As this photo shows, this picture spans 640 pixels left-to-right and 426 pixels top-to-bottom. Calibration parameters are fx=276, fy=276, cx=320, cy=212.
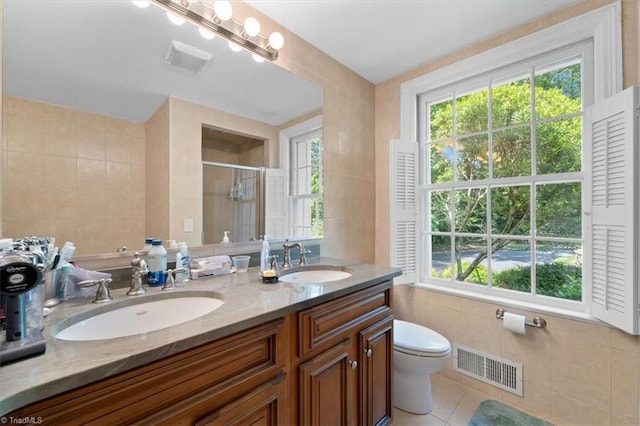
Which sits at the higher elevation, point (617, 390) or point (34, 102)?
point (34, 102)

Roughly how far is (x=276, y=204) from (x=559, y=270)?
1794mm

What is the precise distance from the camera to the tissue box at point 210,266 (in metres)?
1.26

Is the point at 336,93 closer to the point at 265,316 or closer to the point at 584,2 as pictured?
the point at 584,2

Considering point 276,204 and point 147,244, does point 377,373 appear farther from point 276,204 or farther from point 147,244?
point 147,244

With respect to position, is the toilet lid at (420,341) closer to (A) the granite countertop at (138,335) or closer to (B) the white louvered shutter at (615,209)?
(A) the granite countertop at (138,335)

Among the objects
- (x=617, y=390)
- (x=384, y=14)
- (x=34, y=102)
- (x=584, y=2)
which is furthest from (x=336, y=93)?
(x=617, y=390)

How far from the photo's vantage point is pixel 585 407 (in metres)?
1.49

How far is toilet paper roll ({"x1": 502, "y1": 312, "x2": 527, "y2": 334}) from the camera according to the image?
164 cm

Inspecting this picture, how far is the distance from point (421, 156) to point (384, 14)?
1.05 metres

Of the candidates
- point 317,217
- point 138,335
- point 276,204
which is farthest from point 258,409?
point 317,217

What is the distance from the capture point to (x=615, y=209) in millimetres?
1370

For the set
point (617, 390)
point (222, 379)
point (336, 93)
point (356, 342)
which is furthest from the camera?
point (336, 93)

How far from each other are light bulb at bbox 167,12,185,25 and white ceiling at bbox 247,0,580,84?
44 cm

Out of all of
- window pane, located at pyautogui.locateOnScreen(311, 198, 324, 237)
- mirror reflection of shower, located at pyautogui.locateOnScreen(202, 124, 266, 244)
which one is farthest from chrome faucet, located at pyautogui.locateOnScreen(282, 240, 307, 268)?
window pane, located at pyautogui.locateOnScreen(311, 198, 324, 237)
